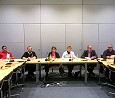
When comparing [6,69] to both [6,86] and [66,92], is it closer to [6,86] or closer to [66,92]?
[6,86]

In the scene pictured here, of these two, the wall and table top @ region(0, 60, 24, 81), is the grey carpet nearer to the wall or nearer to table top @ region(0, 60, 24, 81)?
table top @ region(0, 60, 24, 81)

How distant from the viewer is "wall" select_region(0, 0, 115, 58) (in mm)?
9398

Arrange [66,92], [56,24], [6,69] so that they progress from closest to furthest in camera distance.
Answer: [6,69] < [66,92] < [56,24]

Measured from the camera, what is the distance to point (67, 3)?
939cm

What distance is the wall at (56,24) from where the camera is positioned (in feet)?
30.8

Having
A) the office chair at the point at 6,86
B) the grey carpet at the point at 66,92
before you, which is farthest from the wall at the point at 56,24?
the office chair at the point at 6,86

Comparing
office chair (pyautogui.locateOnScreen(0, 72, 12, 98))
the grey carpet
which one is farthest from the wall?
office chair (pyautogui.locateOnScreen(0, 72, 12, 98))

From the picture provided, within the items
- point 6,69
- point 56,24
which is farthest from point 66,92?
point 56,24

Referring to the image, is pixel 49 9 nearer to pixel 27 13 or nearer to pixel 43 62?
pixel 27 13

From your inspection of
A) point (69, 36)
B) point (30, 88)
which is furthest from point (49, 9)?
point (30, 88)

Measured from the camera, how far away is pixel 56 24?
31.1 ft

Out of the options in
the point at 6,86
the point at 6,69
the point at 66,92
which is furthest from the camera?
the point at 66,92

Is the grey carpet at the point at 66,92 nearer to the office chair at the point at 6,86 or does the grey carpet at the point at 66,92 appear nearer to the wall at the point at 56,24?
the office chair at the point at 6,86

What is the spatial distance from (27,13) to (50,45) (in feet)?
5.76
